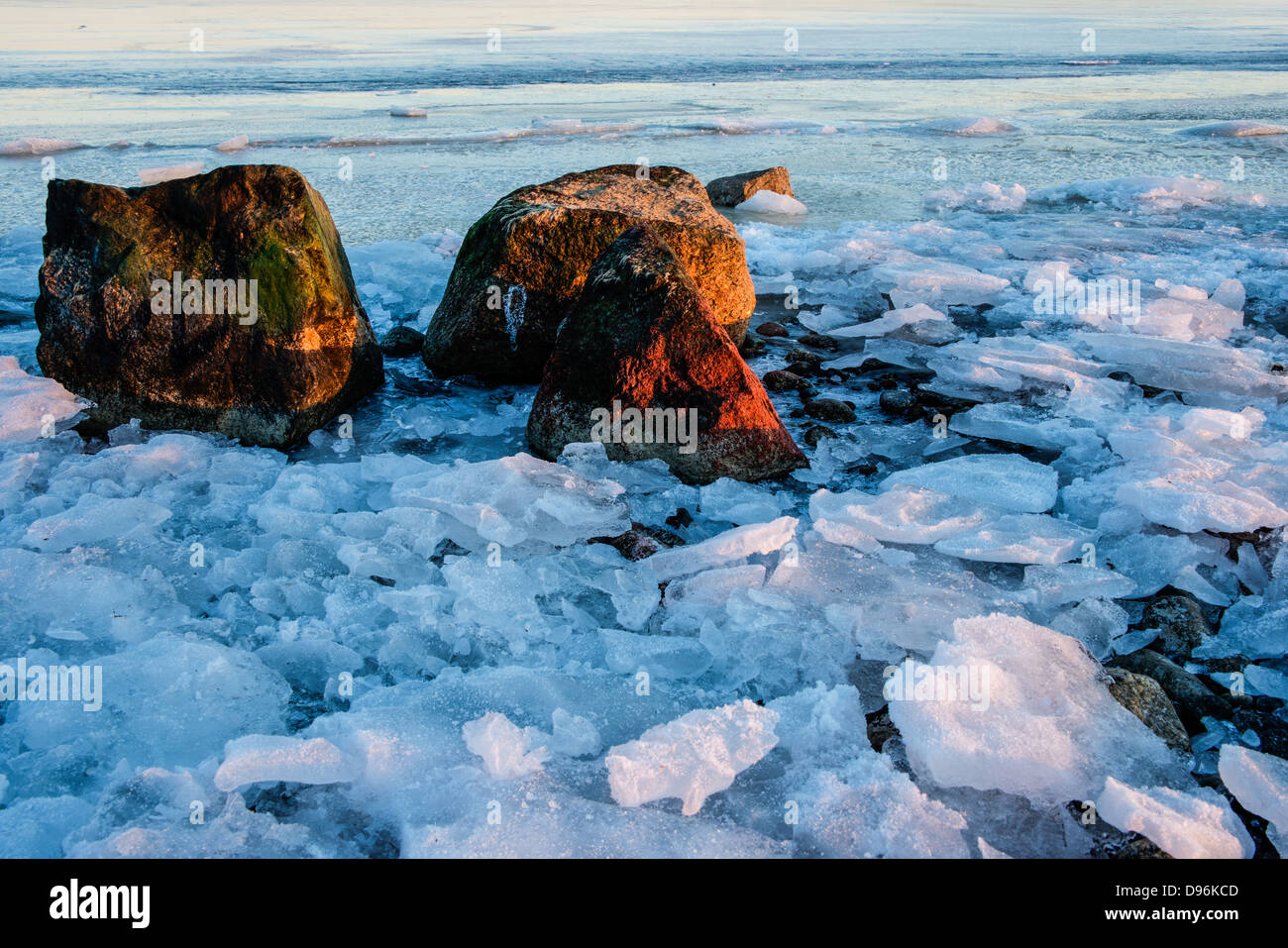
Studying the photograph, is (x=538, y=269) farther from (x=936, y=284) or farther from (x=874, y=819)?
(x=874, y=819)

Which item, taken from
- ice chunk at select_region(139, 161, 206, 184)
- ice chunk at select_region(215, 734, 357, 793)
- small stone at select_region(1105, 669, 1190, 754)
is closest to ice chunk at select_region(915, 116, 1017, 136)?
ice chunk at select_region(139, 161, 206, 184)

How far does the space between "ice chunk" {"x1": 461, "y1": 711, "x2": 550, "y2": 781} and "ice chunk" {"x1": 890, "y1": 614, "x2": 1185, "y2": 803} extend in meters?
0.91

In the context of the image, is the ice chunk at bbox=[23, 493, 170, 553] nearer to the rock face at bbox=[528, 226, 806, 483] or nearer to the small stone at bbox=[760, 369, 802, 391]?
the rock face at bbox=[528, 226, 806, 483]

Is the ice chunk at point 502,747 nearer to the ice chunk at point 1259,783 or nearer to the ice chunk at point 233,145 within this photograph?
the ice chunk at point 1259,783

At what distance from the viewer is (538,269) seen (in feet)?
15.3

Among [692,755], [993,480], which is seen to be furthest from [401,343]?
[692,755]

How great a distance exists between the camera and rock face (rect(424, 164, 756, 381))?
183 inches

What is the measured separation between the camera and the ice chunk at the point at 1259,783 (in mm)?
2086

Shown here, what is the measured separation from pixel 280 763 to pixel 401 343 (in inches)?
129

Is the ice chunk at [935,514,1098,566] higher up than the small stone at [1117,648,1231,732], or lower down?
higher up

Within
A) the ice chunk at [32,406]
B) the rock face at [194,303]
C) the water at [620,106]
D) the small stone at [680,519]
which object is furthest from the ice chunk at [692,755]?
the water at [620,106]

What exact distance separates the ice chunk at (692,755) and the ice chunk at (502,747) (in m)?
0.19

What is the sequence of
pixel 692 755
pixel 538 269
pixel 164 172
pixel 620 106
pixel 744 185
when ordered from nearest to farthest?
pixel 692 755
pixel 538 269
pixel 744 185
pixel 164 172
pixel 620 106

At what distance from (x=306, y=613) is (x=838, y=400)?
103 inches
